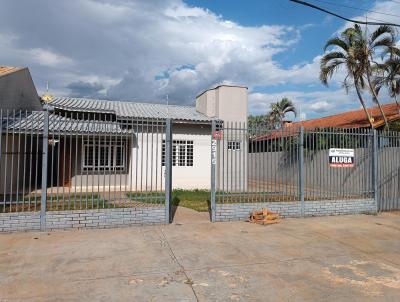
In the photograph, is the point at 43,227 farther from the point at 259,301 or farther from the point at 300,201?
the point at 300,201

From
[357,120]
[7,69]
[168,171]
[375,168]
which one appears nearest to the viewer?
[168,171]

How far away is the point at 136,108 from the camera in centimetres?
1955

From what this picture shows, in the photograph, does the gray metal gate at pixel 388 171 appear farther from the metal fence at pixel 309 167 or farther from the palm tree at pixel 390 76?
the palm tree at pixel 390 76

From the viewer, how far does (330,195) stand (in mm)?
9883

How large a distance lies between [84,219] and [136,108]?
497 inches

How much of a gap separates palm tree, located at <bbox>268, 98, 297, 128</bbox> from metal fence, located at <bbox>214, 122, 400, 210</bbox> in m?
28.6

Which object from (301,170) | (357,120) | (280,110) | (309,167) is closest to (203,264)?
(301,170)

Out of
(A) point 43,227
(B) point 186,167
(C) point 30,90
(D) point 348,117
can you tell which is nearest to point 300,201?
(A) point 43,227

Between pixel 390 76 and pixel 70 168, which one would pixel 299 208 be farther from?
pixel 390 76

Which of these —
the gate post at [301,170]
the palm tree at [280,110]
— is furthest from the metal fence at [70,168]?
the palm tree at [280,110]

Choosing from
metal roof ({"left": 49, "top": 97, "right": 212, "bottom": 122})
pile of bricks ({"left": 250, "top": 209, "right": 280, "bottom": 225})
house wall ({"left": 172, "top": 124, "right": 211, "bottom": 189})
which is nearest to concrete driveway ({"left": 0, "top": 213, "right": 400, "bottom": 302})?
pile of bricks ({"left": 250, "top": 209, "right": 280, "bottom": 225})

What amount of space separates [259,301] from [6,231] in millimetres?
5544

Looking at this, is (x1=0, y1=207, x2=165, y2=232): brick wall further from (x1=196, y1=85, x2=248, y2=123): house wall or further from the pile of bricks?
(x1=196, y1=85, x2=248, y2=123): house wall

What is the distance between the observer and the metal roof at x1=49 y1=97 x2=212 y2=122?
55.1 ft
